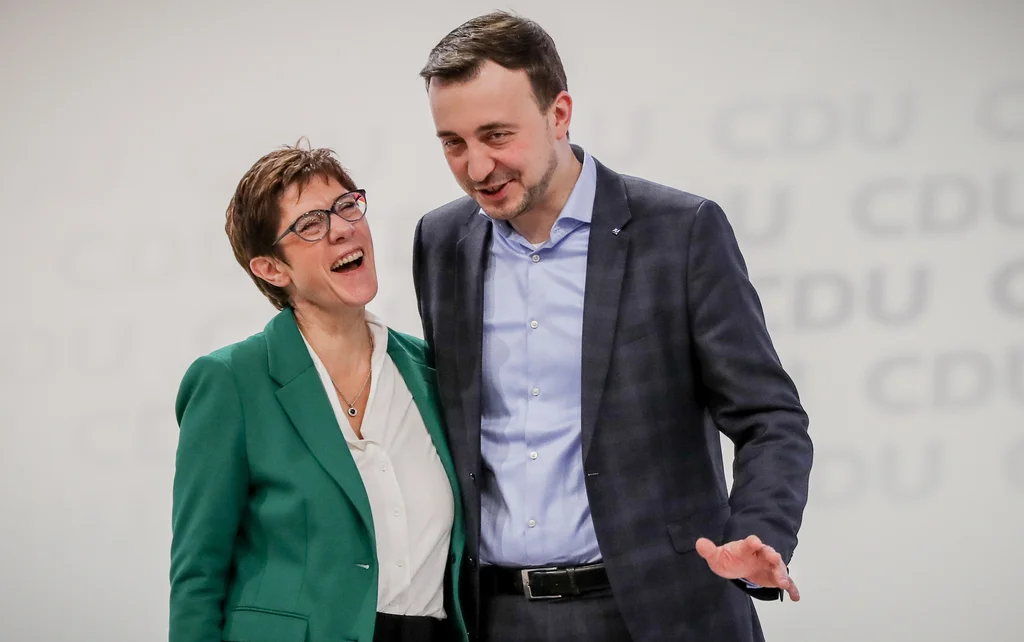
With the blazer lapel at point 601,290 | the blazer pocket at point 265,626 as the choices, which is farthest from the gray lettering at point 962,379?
the blazer pocket at point 265,626

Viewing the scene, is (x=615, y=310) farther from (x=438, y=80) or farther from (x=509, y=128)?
(x=438, y=80)

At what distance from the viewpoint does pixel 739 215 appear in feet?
10.8

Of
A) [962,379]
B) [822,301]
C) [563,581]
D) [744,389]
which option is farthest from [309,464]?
[962,379]

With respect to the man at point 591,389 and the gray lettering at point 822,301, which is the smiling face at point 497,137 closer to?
the man at point 591,389

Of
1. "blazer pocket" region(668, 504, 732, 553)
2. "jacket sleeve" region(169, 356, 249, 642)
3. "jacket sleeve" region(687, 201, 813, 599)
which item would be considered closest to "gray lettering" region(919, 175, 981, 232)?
"jacket sleeve" region(687, 201, 813, 599)

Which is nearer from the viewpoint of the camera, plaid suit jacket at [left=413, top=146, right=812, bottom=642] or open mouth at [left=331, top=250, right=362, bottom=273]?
plaid suit jacket at [left=413, top=146, right=812, bottom=642]

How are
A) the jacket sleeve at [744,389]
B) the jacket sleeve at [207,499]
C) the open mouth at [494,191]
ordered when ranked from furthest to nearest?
the open mouth at [494,191] < the jacket sleeve at [207,499] < the jacket sleeve at [744,389]

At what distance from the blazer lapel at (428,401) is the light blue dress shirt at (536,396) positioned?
5 cm

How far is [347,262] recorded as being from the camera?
2066 millimetres

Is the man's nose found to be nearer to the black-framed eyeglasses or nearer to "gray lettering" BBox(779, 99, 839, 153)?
the black-framed eyeglasses

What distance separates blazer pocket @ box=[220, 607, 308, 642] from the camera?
182cm

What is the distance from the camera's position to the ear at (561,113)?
6.59 ft

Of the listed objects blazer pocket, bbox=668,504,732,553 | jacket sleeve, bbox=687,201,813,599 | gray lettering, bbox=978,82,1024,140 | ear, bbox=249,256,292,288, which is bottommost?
blazer pocket, bbox=668,504,732,553

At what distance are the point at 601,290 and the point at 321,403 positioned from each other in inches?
21.4
